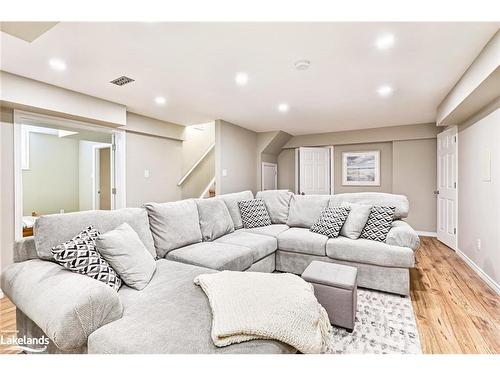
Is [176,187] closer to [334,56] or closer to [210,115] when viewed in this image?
[210,115]

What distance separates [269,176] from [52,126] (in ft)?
14.0

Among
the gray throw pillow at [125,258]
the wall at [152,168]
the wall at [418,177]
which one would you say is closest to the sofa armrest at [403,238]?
the gray throw pillow at [125,258]

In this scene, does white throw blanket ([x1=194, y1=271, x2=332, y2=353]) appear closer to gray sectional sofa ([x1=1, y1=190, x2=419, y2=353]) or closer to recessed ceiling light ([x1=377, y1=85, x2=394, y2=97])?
gray sectional sofa ([x1=1, y1=190, x2=419, y2=353])

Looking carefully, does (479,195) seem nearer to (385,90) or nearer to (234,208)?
(385,90)

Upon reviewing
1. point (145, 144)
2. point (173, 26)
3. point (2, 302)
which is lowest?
point (2, 302)

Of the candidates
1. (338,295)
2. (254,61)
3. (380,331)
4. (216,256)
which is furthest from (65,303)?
(254,61)

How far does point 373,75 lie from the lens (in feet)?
8.50

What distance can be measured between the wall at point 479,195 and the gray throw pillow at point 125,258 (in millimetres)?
3357

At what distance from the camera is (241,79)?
8.89 ft

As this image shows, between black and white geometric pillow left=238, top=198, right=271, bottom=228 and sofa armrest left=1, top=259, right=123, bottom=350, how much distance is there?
229cm

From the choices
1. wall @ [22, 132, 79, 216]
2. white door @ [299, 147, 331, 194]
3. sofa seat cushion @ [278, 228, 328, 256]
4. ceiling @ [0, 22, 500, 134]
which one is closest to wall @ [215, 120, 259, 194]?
ceiling @ [0, 22, 500, 134]

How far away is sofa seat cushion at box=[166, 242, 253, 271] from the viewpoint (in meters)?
2.13
